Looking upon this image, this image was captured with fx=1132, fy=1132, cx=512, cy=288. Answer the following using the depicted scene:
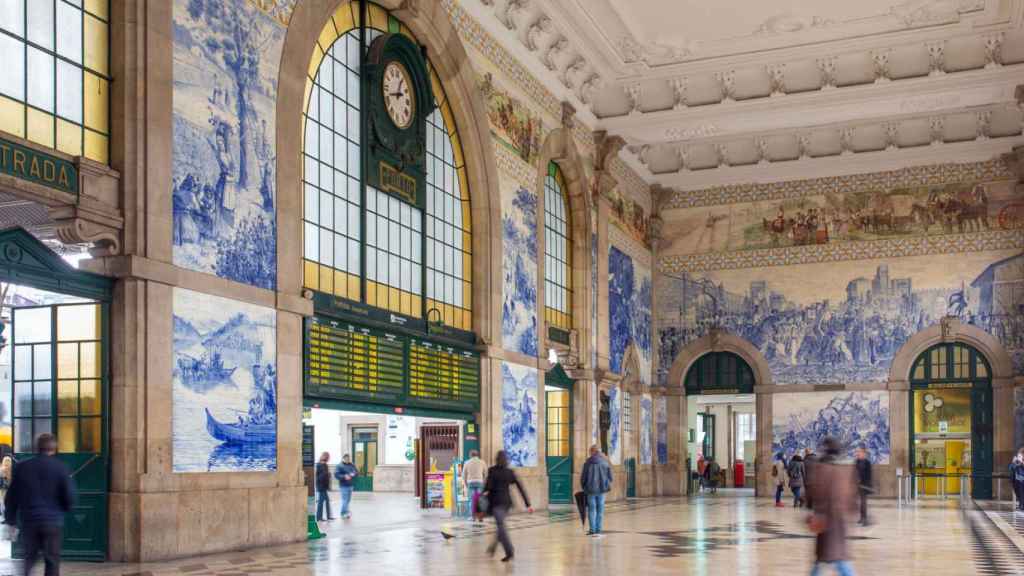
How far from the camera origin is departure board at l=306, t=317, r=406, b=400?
16.7 m

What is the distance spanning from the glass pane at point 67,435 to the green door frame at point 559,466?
48.2 ft

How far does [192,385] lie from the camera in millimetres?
13750

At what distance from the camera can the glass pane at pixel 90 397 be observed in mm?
12797

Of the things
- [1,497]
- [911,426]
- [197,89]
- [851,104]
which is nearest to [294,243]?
[197,89]

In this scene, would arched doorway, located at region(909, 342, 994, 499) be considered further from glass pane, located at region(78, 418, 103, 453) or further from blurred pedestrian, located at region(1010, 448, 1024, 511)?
glass pane, located at region(78, 418, 103, 453)

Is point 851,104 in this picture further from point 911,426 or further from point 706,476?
point 706,476

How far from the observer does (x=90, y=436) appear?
42.0 feet

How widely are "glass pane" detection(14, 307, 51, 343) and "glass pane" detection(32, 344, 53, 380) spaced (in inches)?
4.0

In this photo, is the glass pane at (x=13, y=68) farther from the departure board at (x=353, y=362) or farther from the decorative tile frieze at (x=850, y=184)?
the decorative tile frieze at (x=850, y=184)

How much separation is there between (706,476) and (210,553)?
28.6 meters

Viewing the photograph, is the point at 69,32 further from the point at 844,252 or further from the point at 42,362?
the point at 844,252

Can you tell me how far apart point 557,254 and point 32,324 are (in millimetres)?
16380

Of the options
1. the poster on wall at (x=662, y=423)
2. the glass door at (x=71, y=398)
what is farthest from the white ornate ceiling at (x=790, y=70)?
the glass door at (x=71, y=398)

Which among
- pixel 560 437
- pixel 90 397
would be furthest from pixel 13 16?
pixel 560 437
